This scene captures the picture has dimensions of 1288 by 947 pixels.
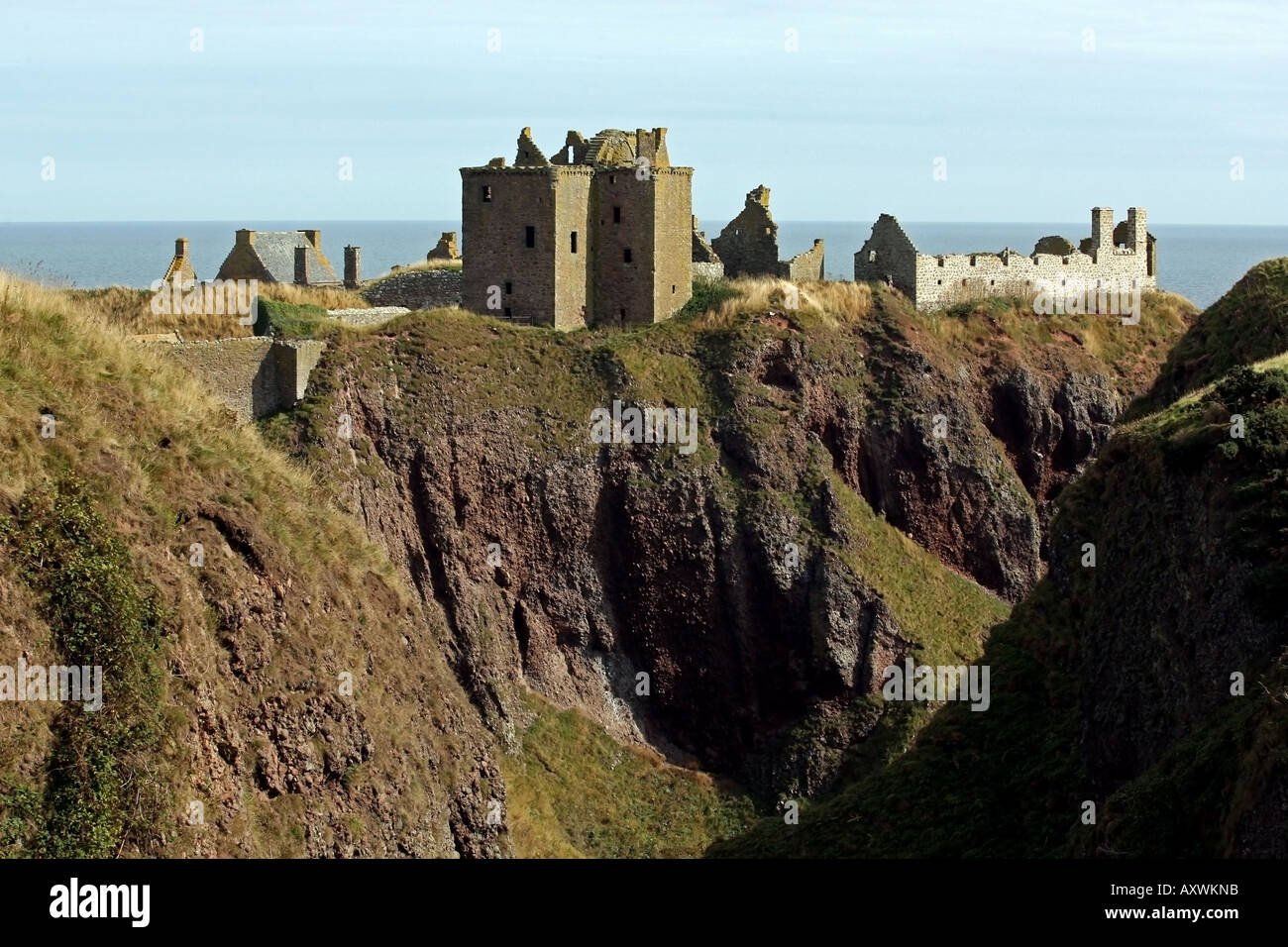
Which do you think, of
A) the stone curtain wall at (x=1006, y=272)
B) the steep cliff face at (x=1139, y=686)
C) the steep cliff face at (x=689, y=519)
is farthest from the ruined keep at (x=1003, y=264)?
the steep cliff face at (x=1139, y=686)

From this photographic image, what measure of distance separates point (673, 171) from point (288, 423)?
1827 cm

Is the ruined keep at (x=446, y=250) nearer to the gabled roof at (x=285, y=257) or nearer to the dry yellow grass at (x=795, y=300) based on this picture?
the gabled roof at (x=285, y=257)

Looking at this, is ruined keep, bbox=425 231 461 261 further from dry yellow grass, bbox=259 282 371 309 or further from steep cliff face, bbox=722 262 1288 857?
steep cliff face, bbox=722 262 1288 857

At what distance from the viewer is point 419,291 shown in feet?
216

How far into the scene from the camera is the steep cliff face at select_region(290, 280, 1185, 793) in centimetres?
5641

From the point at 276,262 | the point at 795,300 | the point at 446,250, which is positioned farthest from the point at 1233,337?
the point at 446,250

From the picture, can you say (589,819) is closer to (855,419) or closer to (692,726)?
(692,726)

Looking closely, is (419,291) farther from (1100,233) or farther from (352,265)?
(1100,233)

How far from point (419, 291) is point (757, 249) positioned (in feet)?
42.6

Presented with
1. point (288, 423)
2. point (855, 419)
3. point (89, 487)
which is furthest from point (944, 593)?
point (89, 487)

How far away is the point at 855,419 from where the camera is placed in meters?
66.4

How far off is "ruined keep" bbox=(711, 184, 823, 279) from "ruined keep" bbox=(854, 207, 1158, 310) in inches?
88.7

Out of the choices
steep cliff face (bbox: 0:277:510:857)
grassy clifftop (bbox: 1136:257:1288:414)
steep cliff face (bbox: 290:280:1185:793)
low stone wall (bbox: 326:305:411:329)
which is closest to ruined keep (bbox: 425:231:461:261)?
steep cliff face (bbox: 290:280:1185:793)

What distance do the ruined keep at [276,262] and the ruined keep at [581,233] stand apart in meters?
7.35
